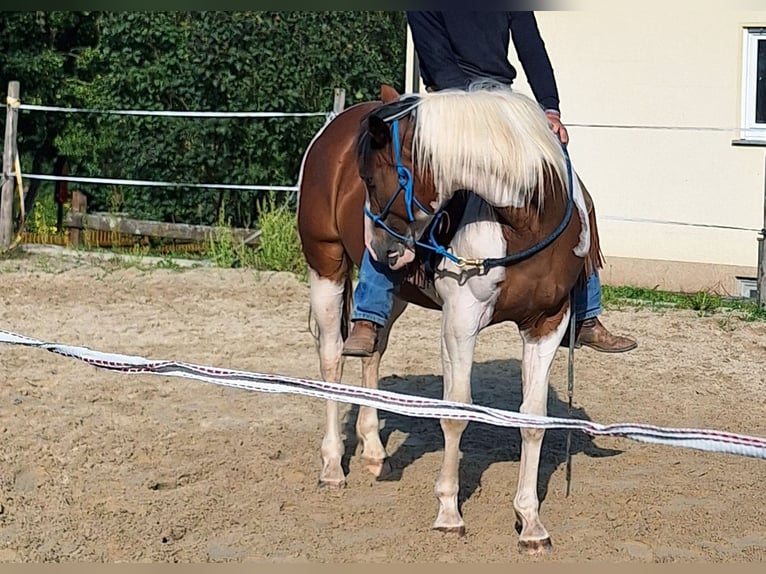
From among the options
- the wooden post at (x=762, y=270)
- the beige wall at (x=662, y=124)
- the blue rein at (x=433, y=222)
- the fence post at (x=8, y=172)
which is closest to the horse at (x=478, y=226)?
the blue rein at (x=433, y=222)

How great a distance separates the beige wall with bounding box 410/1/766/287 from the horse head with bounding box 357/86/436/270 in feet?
21.9

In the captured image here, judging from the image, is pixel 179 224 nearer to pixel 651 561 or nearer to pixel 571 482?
pixel 571 482

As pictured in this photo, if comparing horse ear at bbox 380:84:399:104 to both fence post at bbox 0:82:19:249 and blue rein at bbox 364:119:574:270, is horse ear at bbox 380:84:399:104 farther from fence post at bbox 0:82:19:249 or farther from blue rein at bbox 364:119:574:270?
fence post at bbox 0:82:19:249

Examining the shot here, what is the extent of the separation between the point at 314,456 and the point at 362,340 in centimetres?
104

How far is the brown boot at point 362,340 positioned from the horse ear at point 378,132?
0.97 m

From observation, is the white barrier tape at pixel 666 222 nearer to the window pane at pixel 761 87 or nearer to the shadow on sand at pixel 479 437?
the window pane at pixel 761 87

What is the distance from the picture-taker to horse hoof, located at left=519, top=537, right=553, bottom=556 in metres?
4.23

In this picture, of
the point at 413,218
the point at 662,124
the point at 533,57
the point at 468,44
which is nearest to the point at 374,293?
the point at 413,218

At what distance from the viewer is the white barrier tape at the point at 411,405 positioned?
3.35 metres

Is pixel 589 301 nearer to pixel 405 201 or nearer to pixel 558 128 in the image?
pixel 558 128

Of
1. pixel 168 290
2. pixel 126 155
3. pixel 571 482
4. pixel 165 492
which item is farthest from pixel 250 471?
pixel 126 155

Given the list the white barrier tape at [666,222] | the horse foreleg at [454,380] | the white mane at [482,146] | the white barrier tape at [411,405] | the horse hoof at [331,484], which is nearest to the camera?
the white barrier tape at [411,405]

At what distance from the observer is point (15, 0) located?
6691 millimetres

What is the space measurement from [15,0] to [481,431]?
367 cm
